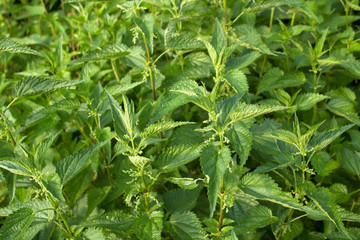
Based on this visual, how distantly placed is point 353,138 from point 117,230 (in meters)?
1.61

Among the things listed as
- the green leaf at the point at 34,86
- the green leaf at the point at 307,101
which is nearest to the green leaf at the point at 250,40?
the green leaf at the point at 307,101

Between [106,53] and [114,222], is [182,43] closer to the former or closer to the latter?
[106,53]

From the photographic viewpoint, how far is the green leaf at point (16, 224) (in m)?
1.53

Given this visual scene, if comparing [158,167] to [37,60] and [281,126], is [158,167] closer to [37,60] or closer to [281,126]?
[281,126]

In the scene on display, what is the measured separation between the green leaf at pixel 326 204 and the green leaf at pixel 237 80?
0.60m

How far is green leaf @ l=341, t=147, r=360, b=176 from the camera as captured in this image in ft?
7.07

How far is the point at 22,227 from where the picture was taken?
1573 mm

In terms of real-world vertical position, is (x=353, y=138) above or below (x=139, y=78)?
below

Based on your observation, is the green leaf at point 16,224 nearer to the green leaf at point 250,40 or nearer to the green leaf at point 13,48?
the green leaf at point 13,48

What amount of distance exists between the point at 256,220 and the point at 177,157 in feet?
1.65

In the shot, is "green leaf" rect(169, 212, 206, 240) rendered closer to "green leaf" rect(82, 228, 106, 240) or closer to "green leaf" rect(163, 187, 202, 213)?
"green leaf" rect(163, 187, 202, 213)

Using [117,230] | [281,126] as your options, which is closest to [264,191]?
[281,126]

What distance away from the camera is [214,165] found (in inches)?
57.3

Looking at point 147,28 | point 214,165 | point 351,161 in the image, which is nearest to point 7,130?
point 147,28
